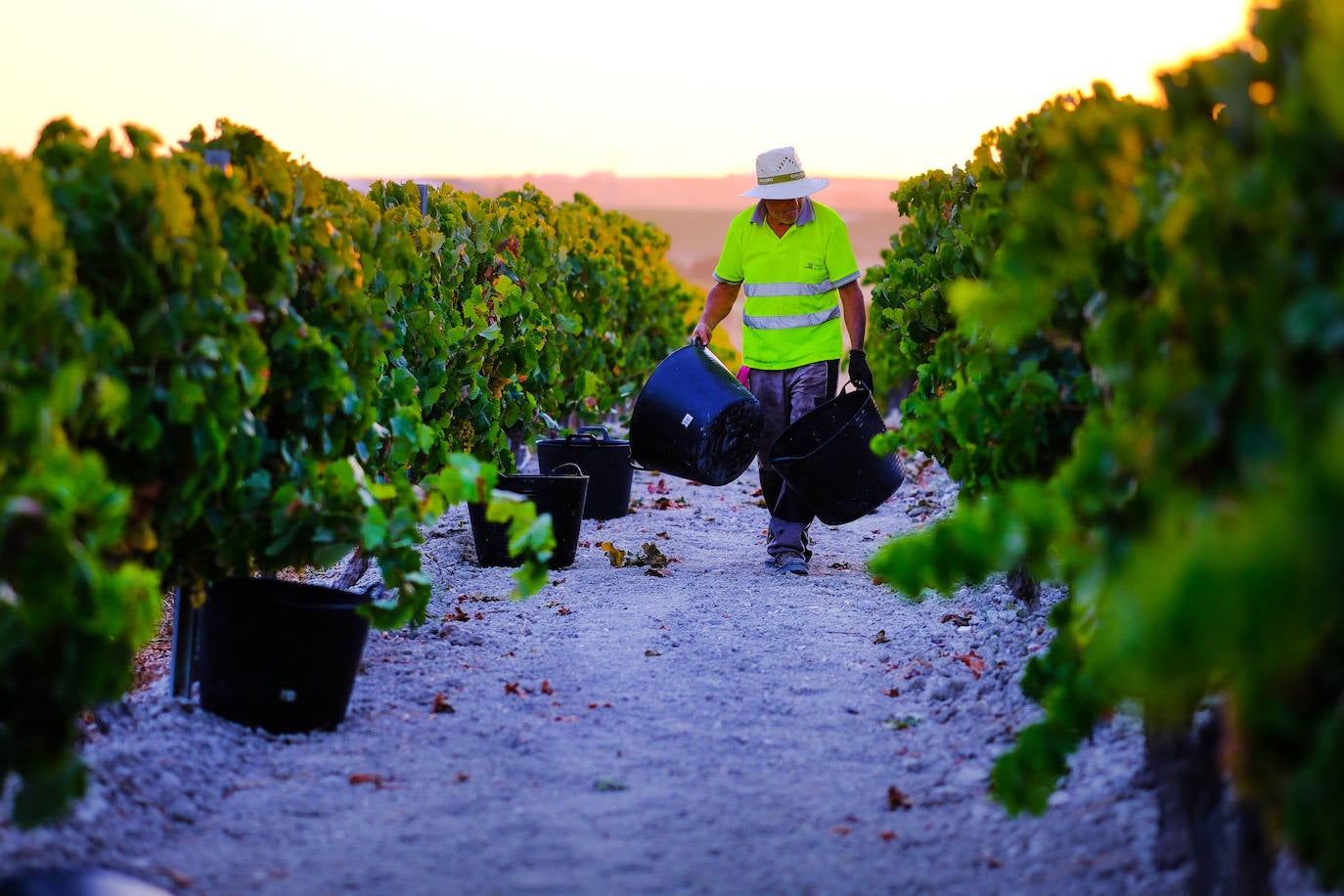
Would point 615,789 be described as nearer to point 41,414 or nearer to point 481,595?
point 41,414

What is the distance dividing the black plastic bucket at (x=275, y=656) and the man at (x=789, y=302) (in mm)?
3349

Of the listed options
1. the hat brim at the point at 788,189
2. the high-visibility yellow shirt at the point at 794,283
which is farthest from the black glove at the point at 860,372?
the hat brim at the point at 788,189

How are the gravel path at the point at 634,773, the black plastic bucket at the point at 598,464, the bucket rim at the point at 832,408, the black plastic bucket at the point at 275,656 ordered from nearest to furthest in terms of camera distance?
the gravel path at the point at 634,773 < the black plastic bucket at the point at 275,656 < the bucket rim at the point at 832,408 < the black plastic bucket at the point at 598,464

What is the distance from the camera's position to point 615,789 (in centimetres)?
383

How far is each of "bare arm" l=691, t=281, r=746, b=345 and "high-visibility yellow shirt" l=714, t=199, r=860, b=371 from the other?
0.67ft

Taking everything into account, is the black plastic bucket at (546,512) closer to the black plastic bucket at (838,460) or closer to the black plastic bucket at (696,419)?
the black plastic bucket at (696,419)

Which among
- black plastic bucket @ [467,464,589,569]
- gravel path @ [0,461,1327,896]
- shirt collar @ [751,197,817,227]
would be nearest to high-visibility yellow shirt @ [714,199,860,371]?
shirt collar @ [751,197,817,227]

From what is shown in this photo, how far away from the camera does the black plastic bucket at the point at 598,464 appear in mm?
8680

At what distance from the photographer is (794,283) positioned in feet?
23.3

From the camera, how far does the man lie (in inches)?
279

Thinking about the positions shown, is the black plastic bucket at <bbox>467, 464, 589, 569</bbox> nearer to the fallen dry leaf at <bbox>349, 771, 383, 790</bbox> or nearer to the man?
the man

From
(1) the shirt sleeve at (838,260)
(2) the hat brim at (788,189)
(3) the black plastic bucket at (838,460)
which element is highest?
(2) the hat brim at (788,189)

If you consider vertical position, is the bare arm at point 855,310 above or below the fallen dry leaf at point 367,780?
above

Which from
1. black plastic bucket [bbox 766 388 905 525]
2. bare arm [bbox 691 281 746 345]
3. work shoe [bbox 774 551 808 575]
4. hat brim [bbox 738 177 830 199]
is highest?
hat brim [bbox 738 177 830 199]
